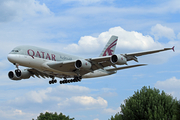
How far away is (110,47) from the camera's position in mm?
50156

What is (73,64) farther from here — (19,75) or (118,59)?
(19,75)

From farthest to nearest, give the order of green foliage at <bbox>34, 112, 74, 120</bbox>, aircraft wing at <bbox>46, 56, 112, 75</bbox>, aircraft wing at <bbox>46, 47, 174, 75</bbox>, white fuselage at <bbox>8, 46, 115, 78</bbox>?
green foliage at <bbox>34, 112, 74, 120</bbox>, aircraft wing at <bbox>46, 56, 112, 75</bbox>, aircraft wing at <bbox>46, 47, 174, 75</bbox>, white fuselage at <bbox>8, 46, 115, 78</bbox>

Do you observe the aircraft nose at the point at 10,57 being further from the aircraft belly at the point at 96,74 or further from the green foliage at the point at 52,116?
the green foliage at the point at 52,116

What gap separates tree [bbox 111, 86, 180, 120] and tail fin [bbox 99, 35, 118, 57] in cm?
1213

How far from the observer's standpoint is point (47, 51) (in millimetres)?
38000

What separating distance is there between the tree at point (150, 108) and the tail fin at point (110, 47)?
39.8 feet

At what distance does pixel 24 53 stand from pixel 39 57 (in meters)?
2.24

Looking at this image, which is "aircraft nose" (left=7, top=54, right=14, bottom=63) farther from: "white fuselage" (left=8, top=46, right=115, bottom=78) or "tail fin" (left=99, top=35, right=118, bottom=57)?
"tail fin" (left=99, top=35, right=118, bottom=57)

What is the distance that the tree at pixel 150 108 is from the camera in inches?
1395

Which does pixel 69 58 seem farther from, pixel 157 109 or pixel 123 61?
pixel 157 109

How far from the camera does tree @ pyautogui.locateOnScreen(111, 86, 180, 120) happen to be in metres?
35.4

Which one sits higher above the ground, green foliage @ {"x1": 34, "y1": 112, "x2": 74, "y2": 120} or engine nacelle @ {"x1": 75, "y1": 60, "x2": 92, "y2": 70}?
engine nacelle @ {"x1": 75, "y1": 60, "x2": 92, "y2": 70}

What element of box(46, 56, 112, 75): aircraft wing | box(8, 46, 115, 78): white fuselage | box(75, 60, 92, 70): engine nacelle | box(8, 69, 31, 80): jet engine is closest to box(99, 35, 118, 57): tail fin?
box(46, 56, 112, 75): aircraft wing

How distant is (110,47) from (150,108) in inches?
639
